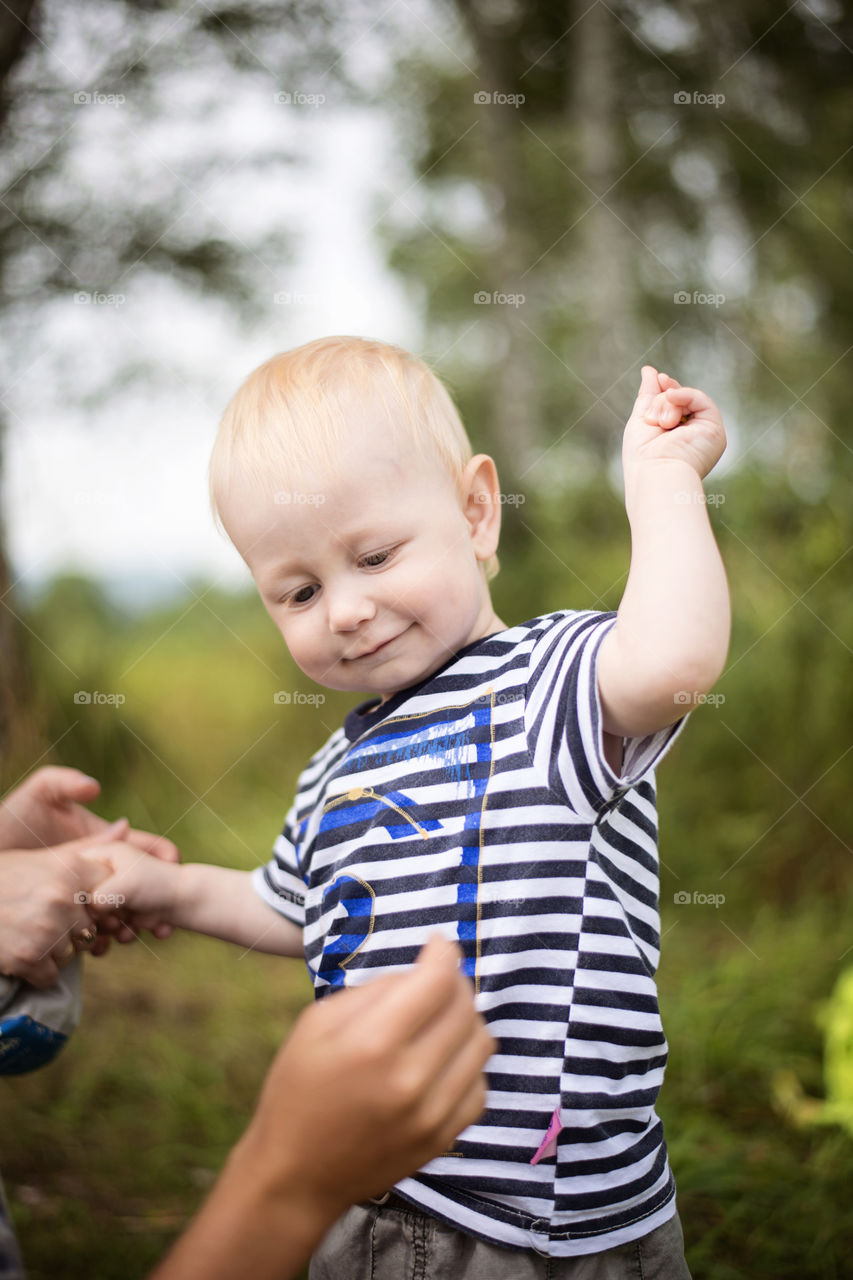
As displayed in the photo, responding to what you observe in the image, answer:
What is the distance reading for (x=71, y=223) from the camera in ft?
10.1

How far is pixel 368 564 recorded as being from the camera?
115 cm

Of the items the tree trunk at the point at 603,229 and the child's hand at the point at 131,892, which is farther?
the tree trunk at the point at 603,229

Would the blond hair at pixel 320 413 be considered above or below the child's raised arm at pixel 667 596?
above

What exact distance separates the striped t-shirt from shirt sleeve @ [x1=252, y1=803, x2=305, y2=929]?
240 millimetres

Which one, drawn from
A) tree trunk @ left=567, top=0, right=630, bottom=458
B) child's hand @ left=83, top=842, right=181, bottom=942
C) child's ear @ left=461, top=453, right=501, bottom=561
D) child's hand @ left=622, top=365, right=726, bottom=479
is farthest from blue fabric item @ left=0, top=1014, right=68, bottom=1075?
tree trunk @ left=567, top=0, right=630, bottom=458

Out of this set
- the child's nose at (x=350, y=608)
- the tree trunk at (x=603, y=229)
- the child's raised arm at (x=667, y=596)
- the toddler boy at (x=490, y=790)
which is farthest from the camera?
the tree trunk at (x=603, y=229)

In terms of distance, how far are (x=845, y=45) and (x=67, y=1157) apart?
542 centimetres

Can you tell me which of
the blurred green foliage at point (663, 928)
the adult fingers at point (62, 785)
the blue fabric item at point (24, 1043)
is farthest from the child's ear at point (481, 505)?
the blurred green foliage at point (663, 928)

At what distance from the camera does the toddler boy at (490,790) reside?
3.26 feet

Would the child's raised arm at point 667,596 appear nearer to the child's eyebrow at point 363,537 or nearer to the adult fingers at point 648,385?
the adult fingers at point 648,385

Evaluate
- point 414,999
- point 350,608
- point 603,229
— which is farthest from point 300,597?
point 603,229

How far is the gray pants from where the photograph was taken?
41.0 inches

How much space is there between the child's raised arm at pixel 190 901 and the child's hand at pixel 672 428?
0.82 m

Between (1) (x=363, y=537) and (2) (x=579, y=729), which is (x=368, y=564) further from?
(2) (x=579, y=729)
